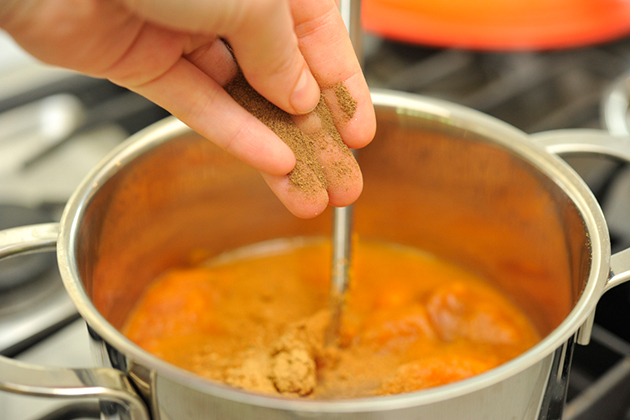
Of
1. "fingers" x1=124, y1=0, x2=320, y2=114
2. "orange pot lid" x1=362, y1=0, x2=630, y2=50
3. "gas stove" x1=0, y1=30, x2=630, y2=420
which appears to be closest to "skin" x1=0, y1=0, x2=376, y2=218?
"fingers" x1=124, y1=0, x2=320, y2=114

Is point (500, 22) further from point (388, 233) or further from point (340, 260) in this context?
point (340, 260)

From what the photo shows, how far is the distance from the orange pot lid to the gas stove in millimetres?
27

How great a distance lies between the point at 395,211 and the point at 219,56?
407mm

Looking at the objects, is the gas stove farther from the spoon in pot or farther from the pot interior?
the spoon in pot

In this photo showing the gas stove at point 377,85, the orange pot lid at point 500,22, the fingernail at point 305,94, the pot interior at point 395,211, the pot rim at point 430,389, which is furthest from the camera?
the orange pot lid at point 500,22

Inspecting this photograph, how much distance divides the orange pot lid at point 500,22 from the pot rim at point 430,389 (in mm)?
550

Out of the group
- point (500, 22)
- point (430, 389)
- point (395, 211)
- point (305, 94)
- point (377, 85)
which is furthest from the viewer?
point (500, 22)

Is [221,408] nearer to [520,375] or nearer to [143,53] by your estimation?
[520,375]

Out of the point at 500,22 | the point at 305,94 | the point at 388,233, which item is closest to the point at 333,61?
the point at 305,94

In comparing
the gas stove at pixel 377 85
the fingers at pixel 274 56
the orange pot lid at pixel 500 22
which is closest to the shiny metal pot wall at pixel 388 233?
the gas stove at pixel 377 85

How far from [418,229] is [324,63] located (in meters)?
0.38

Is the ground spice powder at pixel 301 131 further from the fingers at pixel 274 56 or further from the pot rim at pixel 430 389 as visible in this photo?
the pot rim at pixel 430 389

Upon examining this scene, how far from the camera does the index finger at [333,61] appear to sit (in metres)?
0.60

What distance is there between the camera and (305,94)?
56cm
